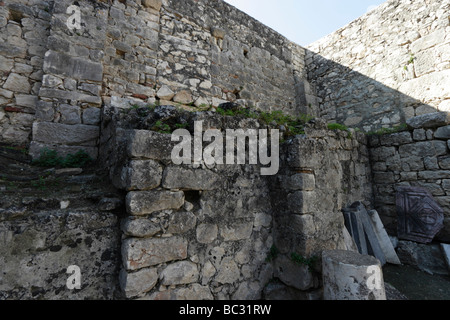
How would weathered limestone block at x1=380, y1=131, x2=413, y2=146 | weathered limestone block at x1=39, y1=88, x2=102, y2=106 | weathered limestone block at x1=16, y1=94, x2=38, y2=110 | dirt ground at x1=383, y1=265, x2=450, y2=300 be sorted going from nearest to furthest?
dirt ground at x1=383, y1=265, x2=450, y2=300, weathered limestone block at x1=39, y1=88, x2=102, y2=106, weathered limestone block at x1=16, y1=94, x2=38, y2=110, weathered limestone block at x1=380, y1=131, x2=413, y2=146

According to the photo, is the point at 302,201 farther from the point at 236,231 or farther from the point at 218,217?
the point at 218,217

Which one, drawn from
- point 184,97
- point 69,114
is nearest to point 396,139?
point 184,97

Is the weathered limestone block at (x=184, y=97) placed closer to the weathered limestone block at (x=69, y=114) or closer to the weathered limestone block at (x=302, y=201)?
the weathered limestone block at (x=69, y=114)

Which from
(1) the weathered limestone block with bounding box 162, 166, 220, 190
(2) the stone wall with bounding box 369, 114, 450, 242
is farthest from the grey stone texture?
(1) the weathered limestone block with bounding box 162, 166, 220, 190

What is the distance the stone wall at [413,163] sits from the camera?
11.7 feet

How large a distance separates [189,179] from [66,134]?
220 cm

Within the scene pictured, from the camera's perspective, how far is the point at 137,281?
1.59m

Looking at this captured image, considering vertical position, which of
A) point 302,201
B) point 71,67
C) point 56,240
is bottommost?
point 56,240

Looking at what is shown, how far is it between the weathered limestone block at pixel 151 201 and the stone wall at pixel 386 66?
6.02 m

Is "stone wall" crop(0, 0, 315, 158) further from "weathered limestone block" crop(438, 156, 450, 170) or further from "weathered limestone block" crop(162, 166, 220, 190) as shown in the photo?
"weathered limestone block" crop(438, 156, 450, 170)

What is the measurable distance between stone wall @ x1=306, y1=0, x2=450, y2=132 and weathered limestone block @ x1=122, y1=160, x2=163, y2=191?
6.13 metres

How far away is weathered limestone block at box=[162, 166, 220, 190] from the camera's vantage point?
70.7 inches

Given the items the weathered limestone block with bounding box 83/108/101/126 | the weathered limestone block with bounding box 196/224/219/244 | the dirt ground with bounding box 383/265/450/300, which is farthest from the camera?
the weathered limestone block with bounding box 83/108/101/126

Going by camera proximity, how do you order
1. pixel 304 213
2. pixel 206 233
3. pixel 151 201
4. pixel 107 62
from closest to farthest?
1. pixel 151 201
2. pixel 206 233
3. pixel 304 213
4. pixel 107 62
